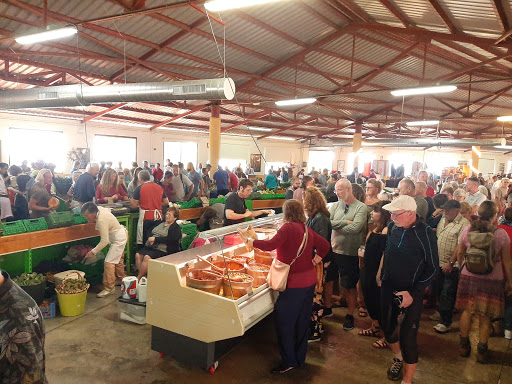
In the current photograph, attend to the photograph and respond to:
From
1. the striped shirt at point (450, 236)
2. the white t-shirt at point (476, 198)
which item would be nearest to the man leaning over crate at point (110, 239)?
the striped shirt at point (450, 236)

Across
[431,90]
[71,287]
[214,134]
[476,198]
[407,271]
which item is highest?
[431,90]

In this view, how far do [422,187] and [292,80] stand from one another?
9.89 metres

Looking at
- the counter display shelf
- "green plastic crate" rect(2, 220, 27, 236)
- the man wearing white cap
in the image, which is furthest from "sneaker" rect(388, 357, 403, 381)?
"green plastic crate" rect(2, 220, 27, 236)

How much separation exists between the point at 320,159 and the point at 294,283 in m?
27.9

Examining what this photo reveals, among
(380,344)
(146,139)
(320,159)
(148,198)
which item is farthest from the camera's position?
(320,159)

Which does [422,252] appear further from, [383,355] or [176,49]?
[176,49]

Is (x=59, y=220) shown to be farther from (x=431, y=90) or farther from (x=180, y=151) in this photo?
(x=180, y=151)

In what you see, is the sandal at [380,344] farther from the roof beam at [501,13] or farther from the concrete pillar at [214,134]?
the concrete pillar at [214,134]

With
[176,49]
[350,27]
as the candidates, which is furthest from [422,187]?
[176,49]

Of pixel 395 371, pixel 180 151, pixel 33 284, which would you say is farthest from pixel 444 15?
pixel 180 151

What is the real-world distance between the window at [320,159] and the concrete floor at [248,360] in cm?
2603

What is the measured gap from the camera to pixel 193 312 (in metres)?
3.18

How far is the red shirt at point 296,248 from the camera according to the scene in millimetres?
3191

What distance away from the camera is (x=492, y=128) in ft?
75.2
